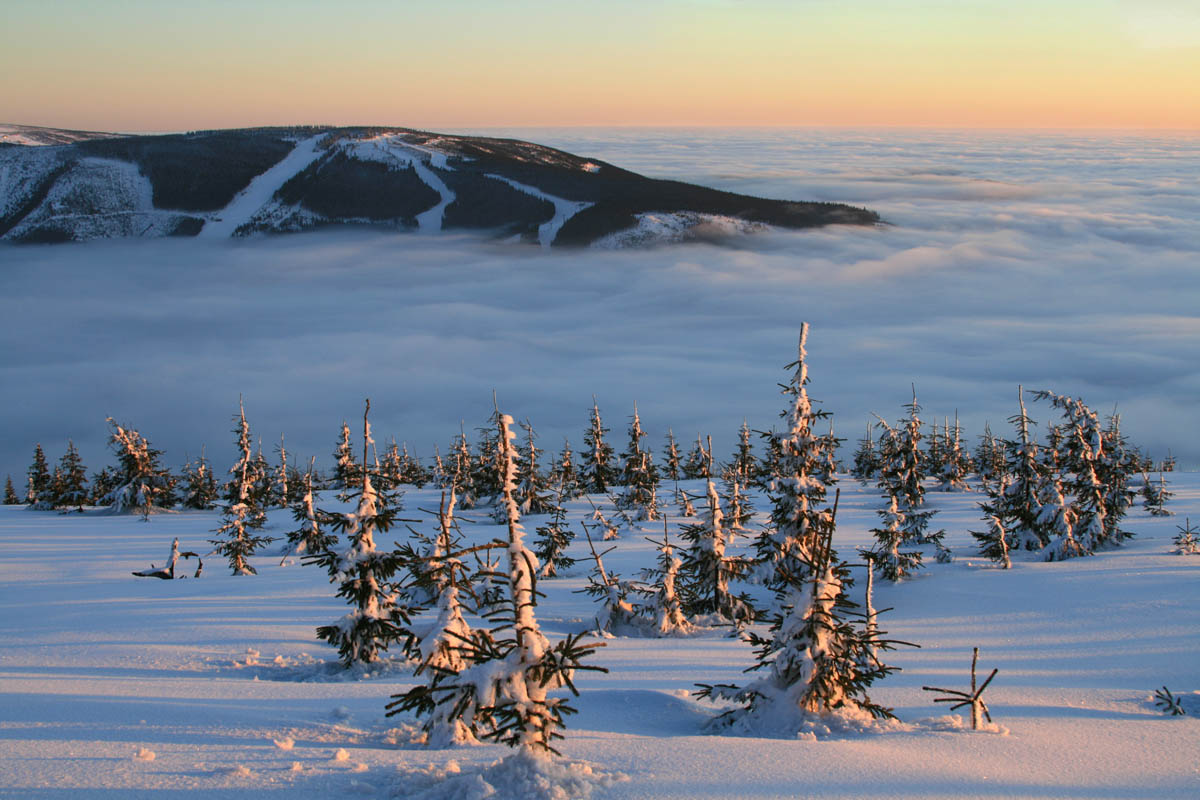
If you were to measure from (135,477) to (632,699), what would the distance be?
4692 cm

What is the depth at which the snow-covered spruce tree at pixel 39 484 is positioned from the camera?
180 feet

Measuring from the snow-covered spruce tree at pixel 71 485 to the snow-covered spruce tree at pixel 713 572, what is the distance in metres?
48.0

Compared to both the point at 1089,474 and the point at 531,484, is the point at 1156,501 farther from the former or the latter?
the point at 531,484

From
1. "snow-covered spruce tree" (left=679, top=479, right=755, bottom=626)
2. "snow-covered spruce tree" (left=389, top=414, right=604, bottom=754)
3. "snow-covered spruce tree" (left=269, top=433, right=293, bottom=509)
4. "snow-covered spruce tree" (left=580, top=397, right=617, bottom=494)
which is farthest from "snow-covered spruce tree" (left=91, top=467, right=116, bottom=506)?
"snow-covered spruce tree" (left=389, top=414, right=604, bottom=754)

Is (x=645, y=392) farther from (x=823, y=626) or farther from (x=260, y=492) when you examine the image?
(x=823, y=626)

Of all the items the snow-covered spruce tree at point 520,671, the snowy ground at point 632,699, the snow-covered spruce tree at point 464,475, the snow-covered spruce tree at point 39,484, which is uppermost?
the snow-covered spruce tree at point 520,671

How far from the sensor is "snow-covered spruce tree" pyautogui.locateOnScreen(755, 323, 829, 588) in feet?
55.8

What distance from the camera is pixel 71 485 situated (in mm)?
54812

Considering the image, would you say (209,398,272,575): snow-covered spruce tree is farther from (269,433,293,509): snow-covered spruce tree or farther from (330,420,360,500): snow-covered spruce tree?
(269,433,293,509): snow-covered spruce tree

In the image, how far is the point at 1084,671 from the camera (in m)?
13.8

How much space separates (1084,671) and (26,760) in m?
14.9

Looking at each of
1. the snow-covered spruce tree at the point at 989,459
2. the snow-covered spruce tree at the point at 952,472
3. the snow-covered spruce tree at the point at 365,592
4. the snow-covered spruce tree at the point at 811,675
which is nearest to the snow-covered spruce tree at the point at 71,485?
the snow-covered spruce tree at the point at 365,592

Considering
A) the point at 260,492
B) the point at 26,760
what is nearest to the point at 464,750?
the point at 26,760

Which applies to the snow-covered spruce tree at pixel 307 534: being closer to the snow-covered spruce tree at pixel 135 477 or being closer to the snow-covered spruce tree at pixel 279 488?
the snow-covered spruce tree at pixel 135 477
